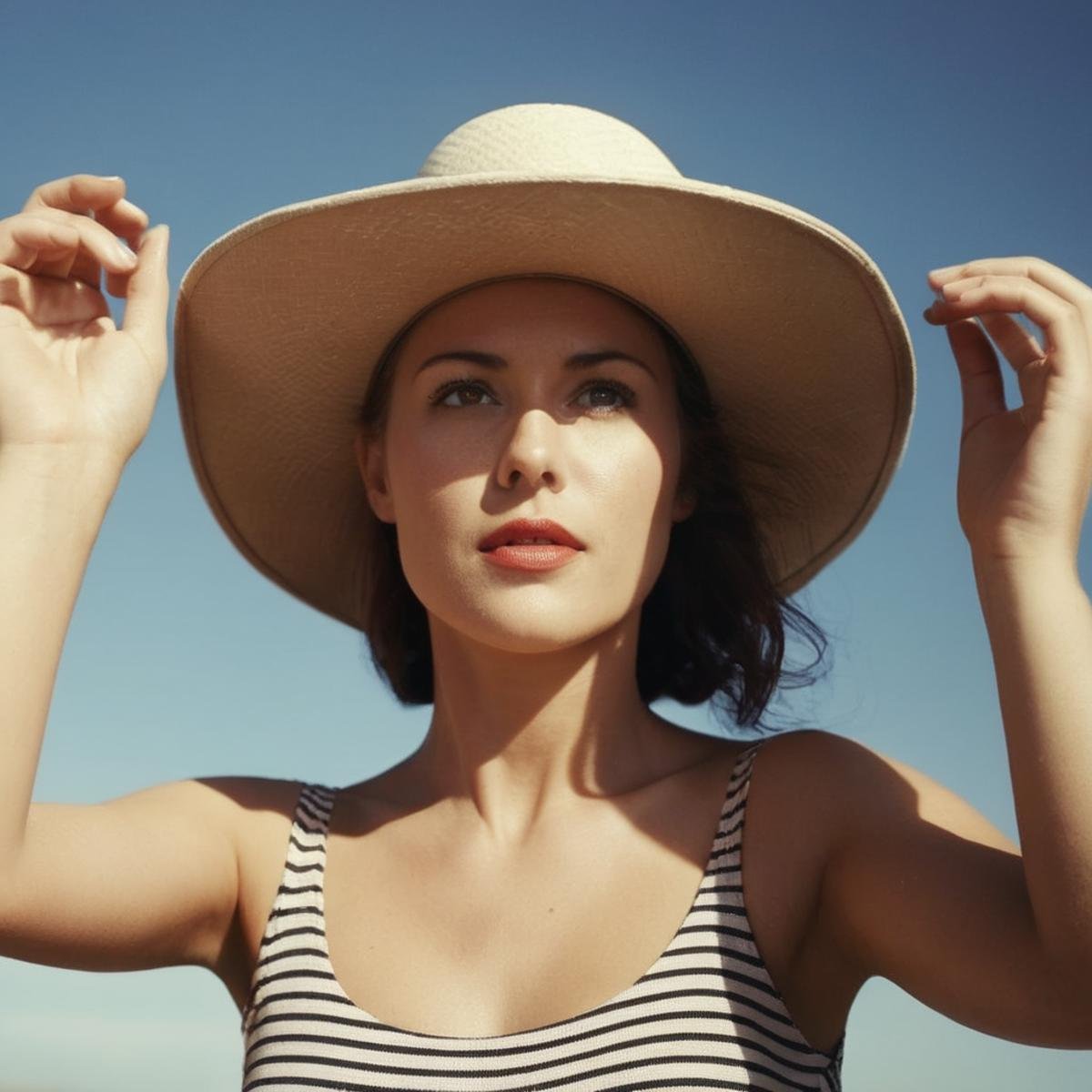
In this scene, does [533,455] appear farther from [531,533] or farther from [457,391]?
[457,391]

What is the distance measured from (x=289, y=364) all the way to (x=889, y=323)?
4.79 feet

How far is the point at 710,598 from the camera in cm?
390

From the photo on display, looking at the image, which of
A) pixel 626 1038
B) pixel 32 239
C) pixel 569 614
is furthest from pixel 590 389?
pixel 626 1038

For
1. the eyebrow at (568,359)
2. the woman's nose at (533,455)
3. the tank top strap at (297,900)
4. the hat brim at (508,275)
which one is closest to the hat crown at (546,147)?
the hat brim at (508,275)

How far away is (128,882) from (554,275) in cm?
163

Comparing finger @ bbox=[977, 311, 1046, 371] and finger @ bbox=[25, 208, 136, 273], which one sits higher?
finger @ bbox=[25, 208, 136, 273]

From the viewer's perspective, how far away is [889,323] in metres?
3.45

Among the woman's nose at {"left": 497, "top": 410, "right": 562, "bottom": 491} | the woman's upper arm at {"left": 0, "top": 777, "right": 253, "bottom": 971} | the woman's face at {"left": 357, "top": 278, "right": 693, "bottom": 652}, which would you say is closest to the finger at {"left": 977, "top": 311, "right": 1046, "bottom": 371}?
the woman's face at {"left": 357, "top": 278, "right": 693, "bottom": 652}

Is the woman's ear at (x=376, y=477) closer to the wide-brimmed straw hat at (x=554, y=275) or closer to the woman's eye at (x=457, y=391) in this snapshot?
the wide-brimmed straw hat at (x=554, y=275)

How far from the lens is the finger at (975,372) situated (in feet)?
9.85

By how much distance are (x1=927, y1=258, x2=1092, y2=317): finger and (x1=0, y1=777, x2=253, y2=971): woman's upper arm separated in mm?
1959

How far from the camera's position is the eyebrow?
3.35m

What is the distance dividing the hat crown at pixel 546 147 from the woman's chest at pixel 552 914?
53.6 inches

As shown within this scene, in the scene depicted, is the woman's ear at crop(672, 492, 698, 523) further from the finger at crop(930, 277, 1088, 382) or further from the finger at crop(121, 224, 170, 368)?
the finger at crop(121, 224, 170, 368)
